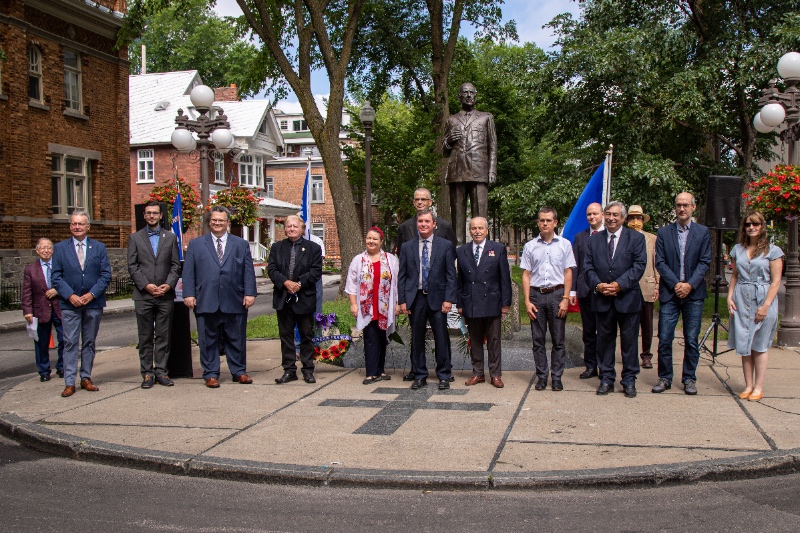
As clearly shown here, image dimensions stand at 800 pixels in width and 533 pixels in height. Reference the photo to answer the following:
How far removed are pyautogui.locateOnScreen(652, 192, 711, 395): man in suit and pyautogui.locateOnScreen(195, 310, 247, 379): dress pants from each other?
4.66 meters

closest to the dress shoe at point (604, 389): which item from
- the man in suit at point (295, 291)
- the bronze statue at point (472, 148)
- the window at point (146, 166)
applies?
the man in suit at point (295, 291)

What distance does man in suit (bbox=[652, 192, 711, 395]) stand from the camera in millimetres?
7918

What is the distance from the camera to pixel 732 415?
22.9 ft

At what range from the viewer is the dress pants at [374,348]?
352 inches

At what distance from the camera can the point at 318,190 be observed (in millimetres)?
59938

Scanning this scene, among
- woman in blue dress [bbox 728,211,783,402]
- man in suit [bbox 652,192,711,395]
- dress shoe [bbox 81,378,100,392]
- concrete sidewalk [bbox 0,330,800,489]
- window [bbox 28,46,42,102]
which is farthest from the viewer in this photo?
window [bbox 28,46,42,102]

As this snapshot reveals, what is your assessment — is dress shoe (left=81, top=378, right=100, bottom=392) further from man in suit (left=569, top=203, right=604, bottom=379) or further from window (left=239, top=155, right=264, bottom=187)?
window (left=239, top=155, right=264, bottom=187)

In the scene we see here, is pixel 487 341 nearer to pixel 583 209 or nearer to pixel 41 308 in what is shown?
pixel 583 209

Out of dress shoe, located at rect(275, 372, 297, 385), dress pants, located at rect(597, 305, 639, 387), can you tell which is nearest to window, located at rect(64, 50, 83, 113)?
dress shoe, located at rect(275, 372, 297, 385)

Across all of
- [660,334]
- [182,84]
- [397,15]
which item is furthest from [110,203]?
[660,334]

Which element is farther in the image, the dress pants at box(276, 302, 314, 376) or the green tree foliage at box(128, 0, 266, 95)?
the green tree foliage at box(128, 0, 266, 95)

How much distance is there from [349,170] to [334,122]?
9113 mm

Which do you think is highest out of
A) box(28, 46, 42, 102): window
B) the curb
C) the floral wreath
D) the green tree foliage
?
the green tree foliage

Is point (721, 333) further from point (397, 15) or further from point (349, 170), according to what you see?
point (397, 15)
